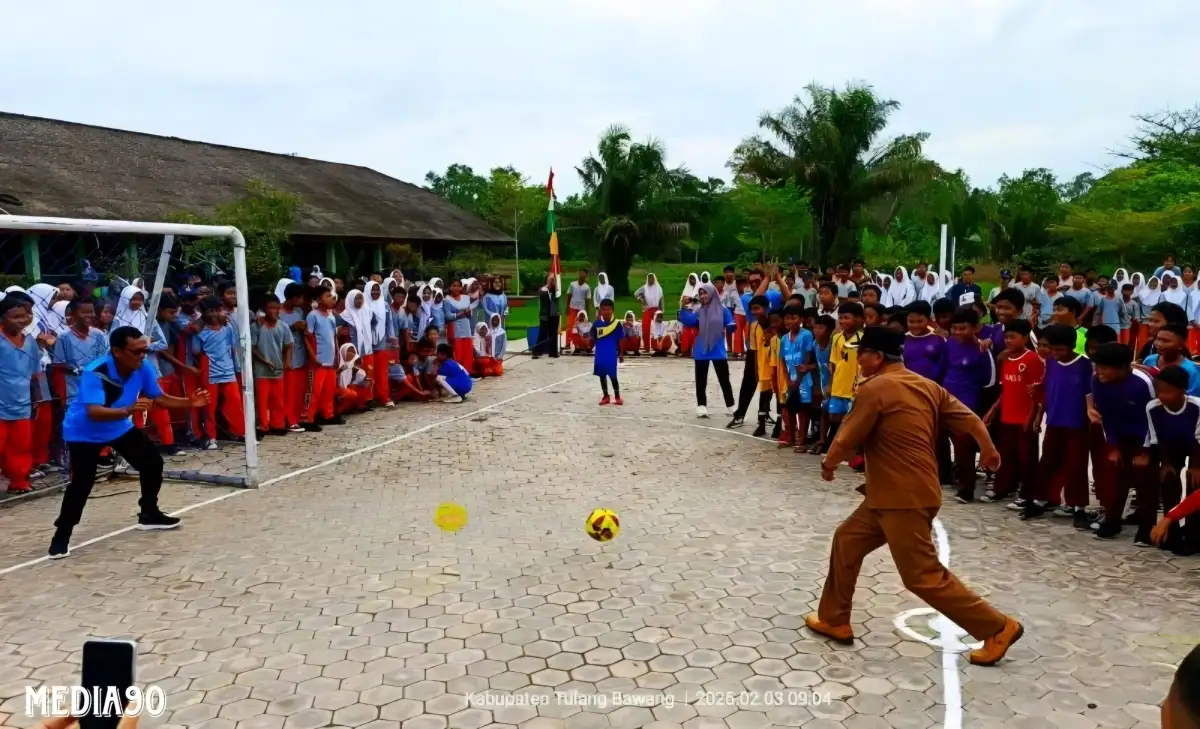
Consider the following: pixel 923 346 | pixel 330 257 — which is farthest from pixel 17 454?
pixel 330 257

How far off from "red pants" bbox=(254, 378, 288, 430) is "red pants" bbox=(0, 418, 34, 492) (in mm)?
2675

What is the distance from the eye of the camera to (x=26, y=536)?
6.78m

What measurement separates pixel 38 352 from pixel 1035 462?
888 cm

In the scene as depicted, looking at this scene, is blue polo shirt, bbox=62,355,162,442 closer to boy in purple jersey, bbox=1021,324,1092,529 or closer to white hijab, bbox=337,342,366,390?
white hijab, bbox=337,342,366,390

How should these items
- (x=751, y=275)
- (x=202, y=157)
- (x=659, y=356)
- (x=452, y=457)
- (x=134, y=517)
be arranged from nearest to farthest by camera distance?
(x=134, y=517) < (x=452, y=457) < (x=751, y=275) < (x=659, y=356) < (x=202, y=157)

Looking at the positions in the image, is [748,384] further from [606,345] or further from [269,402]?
[269,402]

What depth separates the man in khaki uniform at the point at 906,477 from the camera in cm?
439

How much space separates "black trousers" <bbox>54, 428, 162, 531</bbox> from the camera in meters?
6.23

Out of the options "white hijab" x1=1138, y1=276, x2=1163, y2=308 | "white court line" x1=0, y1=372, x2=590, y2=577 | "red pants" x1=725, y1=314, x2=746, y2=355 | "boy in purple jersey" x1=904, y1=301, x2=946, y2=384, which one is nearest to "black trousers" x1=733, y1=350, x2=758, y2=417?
"boy in purple jersey" x1=904, y1=301, x2=946, y2=384

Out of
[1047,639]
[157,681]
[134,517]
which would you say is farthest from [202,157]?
[1047,639]

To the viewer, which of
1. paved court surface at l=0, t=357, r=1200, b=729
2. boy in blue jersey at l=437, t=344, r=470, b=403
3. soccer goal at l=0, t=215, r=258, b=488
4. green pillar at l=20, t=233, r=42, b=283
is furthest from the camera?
green pillar at l=20, t=233, r=42, b=283

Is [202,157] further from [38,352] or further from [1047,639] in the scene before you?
[1047,639]

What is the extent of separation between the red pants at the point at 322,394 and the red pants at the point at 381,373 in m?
1.12

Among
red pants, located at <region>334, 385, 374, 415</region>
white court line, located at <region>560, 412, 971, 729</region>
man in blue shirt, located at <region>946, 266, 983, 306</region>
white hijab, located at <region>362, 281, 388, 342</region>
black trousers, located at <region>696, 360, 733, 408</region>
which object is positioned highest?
man in blue shirt, located at <region>946, 266, 983, 306</region>
